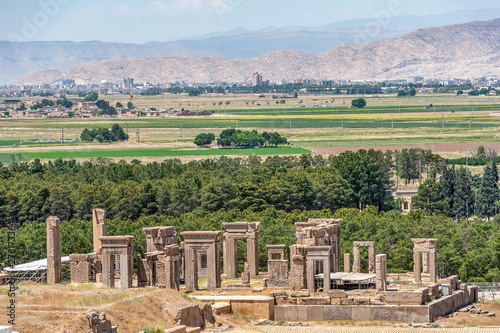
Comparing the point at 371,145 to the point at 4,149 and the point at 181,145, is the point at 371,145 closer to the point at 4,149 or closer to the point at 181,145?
the point at 181,145

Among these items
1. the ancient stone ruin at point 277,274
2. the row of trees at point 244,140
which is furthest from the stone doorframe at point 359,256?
the row of trees at point 244,140

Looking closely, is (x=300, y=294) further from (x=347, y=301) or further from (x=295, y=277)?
(x=347, y=301)

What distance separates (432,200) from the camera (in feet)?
295

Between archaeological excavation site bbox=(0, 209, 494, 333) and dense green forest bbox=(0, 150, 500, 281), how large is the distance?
5288mm

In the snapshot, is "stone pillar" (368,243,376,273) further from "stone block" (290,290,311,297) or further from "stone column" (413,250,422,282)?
"stone block" (290,290,311,297)

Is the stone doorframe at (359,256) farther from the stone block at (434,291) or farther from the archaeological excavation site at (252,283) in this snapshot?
the stone block at (434,291)

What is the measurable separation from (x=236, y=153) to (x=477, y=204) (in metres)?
67.4

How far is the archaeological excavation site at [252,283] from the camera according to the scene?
4381 centimetres

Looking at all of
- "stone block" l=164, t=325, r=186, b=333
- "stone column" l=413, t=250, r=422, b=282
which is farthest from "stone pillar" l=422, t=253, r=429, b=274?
"stone block" l=164, t=325, r=186, b=333

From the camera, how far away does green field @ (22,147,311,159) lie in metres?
153

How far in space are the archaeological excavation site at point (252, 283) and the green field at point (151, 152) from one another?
96758 mm

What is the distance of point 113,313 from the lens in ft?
128

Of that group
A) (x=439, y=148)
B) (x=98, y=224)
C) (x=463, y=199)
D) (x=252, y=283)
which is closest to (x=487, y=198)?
(x=463, y=199)

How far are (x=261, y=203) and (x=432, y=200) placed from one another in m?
15.8
